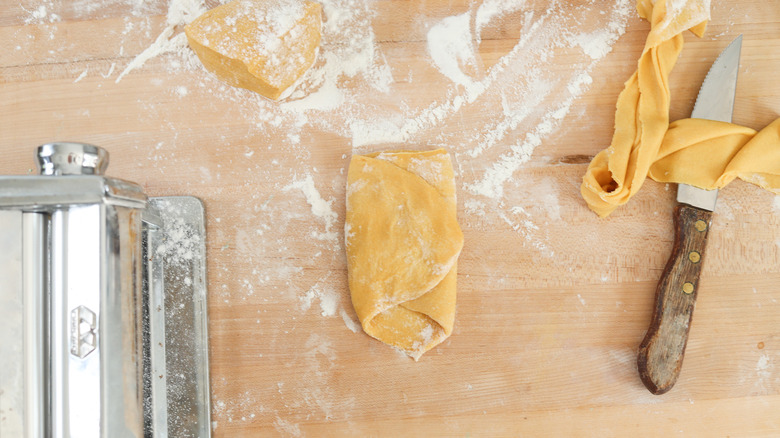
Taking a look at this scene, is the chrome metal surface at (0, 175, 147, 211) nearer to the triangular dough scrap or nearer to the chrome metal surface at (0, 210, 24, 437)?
the chrome metal surface at (0, 210, 24, 437)

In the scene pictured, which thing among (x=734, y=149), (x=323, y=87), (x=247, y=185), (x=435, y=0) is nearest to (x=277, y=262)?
(x=247, y=185)

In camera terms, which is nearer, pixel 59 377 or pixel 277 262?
pixel 59 377

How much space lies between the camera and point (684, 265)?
0.77 m

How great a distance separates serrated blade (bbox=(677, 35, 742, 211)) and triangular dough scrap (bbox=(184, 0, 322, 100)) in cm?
58

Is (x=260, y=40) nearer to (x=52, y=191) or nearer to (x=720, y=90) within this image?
(x=52, y=191)

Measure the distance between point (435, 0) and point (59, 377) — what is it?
69 centimetres

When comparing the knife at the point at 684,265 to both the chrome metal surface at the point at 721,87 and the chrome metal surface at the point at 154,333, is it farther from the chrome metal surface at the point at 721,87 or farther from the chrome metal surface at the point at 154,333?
the chrome metal surface at the point at 154,333

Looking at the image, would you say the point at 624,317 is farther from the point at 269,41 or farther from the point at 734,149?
the point at 269,41

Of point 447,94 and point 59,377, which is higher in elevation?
point 447,94

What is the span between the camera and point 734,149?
2.49 feet

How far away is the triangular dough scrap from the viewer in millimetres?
733

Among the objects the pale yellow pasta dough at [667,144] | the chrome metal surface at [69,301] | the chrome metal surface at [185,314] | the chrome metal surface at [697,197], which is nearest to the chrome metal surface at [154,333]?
the chrome metal surface at [185,314]

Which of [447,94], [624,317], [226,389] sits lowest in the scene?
[226,389]

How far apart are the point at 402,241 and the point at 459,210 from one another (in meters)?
0.11
